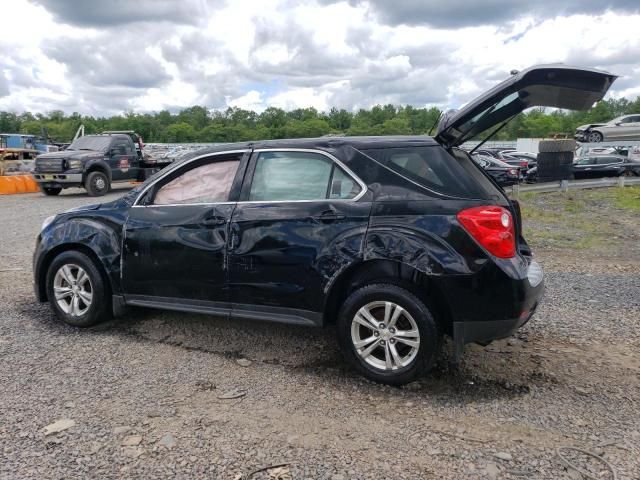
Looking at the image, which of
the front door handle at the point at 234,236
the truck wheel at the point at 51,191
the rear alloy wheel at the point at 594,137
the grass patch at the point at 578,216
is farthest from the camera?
the rear alloy wheel at the point at 594,137

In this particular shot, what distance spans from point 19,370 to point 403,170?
124 inches

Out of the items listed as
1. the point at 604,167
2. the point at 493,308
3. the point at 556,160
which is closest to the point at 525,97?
the point at 493,308

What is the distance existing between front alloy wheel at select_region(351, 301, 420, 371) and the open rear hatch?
1.29 meters

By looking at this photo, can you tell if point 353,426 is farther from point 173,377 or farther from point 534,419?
point 173,377

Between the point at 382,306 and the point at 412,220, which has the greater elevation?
the point at 412,220

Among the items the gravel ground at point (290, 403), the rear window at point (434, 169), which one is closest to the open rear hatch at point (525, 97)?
the rear window at point (434, 169)

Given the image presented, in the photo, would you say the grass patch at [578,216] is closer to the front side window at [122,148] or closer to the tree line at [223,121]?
the front side window at [122,148]

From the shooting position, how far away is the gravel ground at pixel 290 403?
9.53 ft

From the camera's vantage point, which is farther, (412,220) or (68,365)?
(68,365)

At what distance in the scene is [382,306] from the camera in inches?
148

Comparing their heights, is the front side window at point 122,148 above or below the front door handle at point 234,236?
above

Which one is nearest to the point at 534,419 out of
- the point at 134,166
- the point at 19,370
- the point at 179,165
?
the point at 179,165

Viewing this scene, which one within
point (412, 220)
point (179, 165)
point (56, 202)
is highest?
point (179, 165)

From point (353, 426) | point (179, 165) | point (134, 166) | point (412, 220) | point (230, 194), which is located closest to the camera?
point (353, 426)
